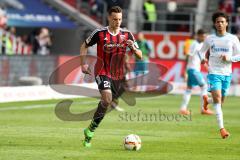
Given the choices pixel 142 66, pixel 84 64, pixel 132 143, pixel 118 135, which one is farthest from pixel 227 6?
pixel 132 143

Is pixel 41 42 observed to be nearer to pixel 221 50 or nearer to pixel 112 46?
pixel 221 50

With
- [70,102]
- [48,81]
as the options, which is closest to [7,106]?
[70,102]

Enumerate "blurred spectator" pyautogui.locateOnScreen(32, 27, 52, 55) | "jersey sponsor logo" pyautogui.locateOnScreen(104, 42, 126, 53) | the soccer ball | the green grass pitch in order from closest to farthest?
the green grass pitch < the soccer ball < "jersey sponsor logo" pyautogui.locateOnScreen(104, 42, 126, 53) < "blurred spectator" pyautogui.locateOnScreen(32, 27, 52, 55)

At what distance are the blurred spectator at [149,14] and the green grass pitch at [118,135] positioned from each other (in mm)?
13083

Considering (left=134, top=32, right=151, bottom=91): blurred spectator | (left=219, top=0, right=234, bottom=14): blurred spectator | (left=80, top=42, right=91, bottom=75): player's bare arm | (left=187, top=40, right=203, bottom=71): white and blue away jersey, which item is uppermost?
(left=80, top=42, right=91, bottom=75): player's bare arm

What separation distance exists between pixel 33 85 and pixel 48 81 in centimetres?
142

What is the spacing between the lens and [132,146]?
14.1 meters

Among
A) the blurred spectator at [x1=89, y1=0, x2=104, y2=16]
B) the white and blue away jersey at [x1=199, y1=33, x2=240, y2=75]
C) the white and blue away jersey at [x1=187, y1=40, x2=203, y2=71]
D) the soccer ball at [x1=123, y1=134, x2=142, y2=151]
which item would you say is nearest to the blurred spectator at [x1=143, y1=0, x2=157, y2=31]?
the blurred spectator at [x1=89, y1=0, x2=104, y2=16]

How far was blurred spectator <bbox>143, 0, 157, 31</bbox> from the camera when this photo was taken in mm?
38406

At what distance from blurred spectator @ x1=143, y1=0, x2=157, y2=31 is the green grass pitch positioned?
13.1m

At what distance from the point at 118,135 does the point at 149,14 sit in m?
22.3

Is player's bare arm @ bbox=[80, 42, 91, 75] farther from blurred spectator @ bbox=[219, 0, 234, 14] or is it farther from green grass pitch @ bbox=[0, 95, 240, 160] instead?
blurred spectator @ bbox=[219, 0, 234, 14]

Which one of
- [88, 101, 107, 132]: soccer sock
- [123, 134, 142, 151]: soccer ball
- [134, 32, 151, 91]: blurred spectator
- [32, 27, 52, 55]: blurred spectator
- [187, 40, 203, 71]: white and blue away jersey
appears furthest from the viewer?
[32, 27, 52, 55]: blurred spectator

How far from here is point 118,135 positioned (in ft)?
55.1
